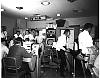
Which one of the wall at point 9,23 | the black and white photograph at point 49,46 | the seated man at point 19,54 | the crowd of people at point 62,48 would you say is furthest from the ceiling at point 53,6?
the seated man at point 19,54

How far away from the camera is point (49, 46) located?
6629 mm

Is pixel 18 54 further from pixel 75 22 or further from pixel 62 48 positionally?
→ pixel 75 22

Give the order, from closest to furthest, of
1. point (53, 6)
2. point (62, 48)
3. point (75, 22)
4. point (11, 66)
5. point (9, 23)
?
1. point (11, 66)
2. point (62, 48)
3. point (53, 6)
4. point (9, 23)
5. point (75, 22)

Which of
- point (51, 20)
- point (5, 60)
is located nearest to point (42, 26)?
point (51, 20)

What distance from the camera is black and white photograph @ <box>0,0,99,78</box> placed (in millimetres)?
2738

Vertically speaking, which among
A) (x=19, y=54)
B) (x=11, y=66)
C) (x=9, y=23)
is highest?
(x=9, y=23)

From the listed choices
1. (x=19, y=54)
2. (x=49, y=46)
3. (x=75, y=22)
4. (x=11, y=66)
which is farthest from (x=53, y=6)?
(x=75, y=22)

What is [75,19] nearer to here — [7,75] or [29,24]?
[29,24]

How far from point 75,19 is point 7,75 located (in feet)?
20.0

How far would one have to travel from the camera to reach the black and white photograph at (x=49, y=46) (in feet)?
8.98

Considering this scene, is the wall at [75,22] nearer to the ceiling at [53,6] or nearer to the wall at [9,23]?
the wall at [9,23]

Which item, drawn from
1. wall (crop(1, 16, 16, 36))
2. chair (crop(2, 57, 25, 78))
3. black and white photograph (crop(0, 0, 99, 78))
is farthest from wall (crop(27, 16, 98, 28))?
chair (crop(2, 57, 25, 78))

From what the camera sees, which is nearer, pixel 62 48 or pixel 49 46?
pixel 62 48

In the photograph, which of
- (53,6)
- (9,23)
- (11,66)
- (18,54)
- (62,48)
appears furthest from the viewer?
(9,23)
